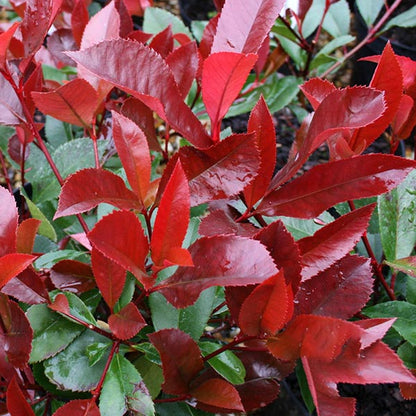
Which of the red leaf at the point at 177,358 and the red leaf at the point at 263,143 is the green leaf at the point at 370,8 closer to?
the red leaf at the point at 263,143

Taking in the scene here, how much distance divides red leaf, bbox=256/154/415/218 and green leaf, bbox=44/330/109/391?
0.79ft

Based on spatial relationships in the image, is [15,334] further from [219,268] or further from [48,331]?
[219,268]

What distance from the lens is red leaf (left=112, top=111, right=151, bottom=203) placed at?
1.67 feet

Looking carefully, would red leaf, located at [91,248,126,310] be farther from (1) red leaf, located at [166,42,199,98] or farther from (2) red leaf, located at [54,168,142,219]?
(1) red leaf, located at [166,42,199,98]

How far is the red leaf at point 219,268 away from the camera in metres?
0.43

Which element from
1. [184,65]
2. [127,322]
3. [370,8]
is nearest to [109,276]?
[127,322]

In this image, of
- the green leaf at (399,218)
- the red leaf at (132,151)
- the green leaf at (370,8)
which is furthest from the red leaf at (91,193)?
the green leaf at (370,8)

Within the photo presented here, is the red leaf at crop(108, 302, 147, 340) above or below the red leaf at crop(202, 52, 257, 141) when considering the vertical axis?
below

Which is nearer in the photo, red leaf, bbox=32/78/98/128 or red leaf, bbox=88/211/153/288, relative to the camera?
red leaf, bbox=88/211/153/288

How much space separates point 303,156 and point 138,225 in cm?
17

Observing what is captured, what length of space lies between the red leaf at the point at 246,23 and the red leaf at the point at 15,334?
33 cm

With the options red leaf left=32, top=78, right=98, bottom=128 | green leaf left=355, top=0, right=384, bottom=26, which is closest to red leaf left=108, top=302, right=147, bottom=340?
red leaf left=32, top=78, right=98, bottom=128

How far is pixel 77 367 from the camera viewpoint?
566 millimetres

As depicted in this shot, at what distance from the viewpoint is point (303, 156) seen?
50cm
